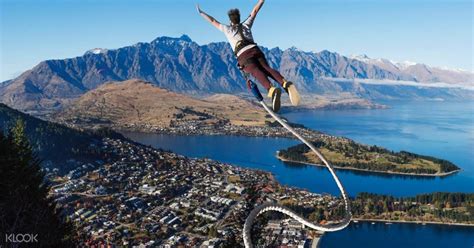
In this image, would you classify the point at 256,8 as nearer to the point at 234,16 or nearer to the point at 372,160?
the point at 234,16

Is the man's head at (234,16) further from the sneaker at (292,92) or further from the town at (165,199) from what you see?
the town at (165,199)

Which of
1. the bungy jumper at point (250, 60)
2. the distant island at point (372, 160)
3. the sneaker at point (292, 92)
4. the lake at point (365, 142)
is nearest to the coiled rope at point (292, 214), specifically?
the bungy jumper at point (250, 60)

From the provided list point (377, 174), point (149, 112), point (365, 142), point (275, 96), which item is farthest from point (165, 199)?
point (149, 112)

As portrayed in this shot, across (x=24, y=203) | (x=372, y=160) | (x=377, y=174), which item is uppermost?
(x=24, y=203)

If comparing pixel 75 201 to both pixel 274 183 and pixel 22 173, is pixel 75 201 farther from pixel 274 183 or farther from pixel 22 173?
pixel 22 173

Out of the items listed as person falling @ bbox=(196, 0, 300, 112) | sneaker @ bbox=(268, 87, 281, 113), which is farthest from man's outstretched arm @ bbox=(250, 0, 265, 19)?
sneaker @ bbox=(268, 87, 281, 113)

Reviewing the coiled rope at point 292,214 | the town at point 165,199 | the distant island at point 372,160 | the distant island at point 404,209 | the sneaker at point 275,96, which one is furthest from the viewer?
A: the distant island at point 372,160

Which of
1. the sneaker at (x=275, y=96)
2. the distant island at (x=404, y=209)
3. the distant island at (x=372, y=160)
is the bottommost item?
the distant island at (x=404, y=209)
